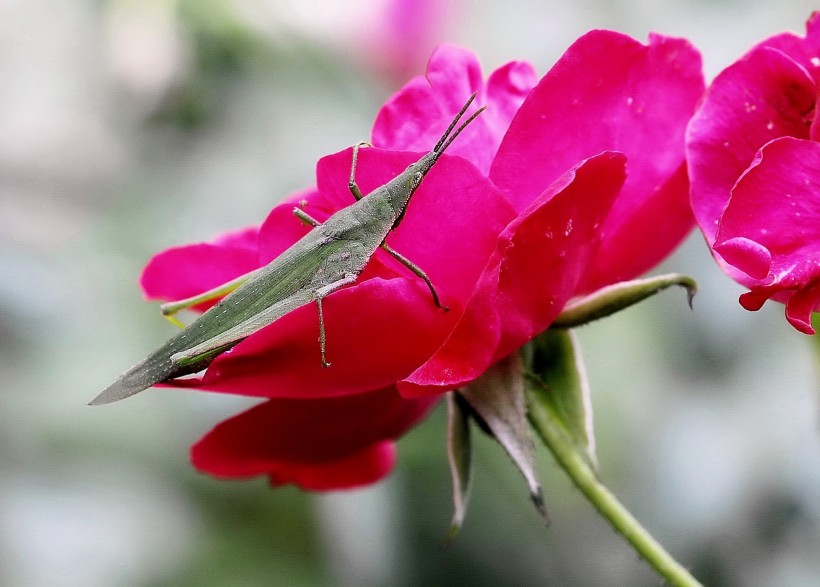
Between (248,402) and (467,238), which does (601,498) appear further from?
(248,402)

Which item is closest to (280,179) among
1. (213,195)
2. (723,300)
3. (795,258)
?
(213,195)

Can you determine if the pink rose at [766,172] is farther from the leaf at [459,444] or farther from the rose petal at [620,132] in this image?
the leaf at [459,444]

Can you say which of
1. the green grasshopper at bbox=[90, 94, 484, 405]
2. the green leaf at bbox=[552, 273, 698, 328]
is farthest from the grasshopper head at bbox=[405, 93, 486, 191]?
the green leaf at bbox=[552, 273, 698, 328]

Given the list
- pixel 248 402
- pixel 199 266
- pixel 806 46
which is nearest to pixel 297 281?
pixel 199 266

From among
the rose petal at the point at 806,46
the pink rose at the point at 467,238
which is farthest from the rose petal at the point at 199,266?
the rose petal at the point at 806,46

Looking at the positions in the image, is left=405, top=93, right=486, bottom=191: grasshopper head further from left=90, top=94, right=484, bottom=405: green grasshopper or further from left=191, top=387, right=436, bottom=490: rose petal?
left=191, top=387, right=436, bottom=490: rose petal

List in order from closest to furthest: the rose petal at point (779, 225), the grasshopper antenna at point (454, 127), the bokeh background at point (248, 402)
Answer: the rose petal at point (779, 225)
the grasshopper antenna at point (454, 127)
the bokeh background at point (248, 402)

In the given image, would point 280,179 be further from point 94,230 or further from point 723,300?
point 723,300
